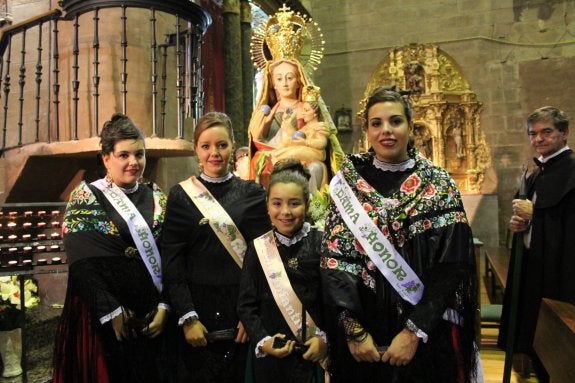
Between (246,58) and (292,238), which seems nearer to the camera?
(292,238)

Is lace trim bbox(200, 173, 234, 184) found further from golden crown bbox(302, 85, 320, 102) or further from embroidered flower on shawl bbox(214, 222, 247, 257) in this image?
golden crown bbox(302, 85, 320, 102)

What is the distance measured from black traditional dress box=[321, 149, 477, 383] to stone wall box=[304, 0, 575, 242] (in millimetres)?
8012

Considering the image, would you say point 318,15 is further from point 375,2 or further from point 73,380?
point 73,380

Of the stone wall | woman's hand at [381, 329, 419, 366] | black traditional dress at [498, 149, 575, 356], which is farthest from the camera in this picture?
the stone wall

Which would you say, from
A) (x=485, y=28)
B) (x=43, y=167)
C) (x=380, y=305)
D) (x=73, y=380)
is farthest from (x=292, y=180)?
(x=485, y=28)

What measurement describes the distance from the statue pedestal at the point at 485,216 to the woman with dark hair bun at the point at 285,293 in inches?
293

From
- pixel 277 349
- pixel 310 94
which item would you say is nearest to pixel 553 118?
pixel 310 94

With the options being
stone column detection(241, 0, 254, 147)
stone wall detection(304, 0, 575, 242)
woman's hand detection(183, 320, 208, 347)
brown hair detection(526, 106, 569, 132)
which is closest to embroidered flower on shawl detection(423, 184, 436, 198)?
woman's hand detection(183, 320, 208, 347)

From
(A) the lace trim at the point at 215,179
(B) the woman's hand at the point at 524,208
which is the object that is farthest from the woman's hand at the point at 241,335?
(B) the woman's hand at the point at 524,208

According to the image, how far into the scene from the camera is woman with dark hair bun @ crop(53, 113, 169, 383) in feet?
6.27

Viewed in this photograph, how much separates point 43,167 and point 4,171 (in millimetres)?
313

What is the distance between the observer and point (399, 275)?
5.18 feet

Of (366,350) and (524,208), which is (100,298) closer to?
(366,350)

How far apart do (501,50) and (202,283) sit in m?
8.83
